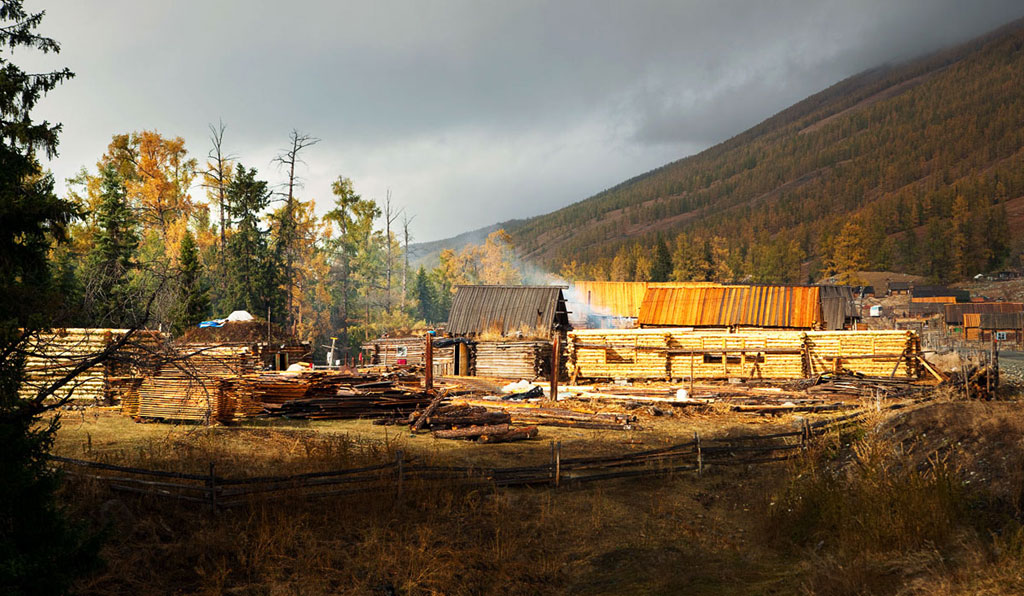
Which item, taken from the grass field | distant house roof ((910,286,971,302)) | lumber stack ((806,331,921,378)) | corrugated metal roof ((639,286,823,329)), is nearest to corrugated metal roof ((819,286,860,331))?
corrugated metal roof ((639,286,823,329))

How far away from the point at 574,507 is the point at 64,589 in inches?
321

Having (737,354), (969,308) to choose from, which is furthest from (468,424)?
(969,308)

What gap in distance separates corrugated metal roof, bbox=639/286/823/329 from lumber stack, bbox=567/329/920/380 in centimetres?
545

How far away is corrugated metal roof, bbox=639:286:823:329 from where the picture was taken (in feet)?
126

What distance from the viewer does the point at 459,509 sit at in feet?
39.4

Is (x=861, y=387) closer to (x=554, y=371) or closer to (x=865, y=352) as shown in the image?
(x=865, y=352)

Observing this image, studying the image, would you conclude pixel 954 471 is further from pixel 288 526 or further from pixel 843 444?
pixel 288 526

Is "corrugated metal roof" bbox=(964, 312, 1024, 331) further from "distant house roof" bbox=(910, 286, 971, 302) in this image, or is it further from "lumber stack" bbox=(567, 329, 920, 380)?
"lumber stack" bbox=(567, 329, 920, 380)

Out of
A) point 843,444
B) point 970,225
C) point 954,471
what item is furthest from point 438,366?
point 970,225

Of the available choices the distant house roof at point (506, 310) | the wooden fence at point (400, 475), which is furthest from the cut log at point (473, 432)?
the distant house roof at point (506, 310)

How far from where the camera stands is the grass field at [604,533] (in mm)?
8375

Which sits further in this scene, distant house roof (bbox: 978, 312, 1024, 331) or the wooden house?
distant house roof (bbox: 978, 312, 1024, 331)

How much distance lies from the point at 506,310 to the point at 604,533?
33.4m

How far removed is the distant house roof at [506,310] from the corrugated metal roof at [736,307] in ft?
20.4
